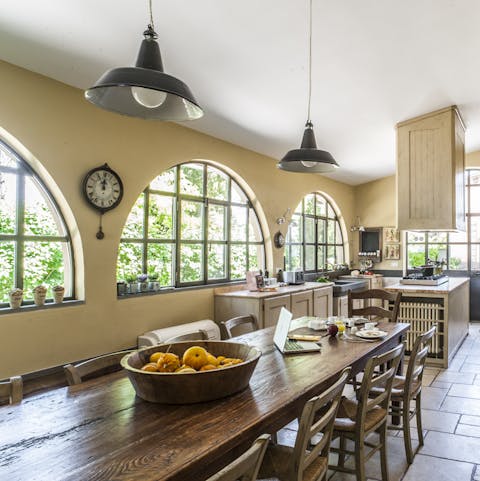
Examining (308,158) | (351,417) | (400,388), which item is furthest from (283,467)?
(308,158)

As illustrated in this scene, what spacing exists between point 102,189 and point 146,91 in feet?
7.06

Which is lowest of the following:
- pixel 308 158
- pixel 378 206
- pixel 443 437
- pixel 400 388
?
pixel 443 437

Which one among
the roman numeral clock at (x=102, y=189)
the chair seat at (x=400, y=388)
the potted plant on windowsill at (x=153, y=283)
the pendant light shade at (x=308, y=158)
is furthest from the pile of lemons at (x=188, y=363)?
the potted plant on windowsill at (x=153, y=283)

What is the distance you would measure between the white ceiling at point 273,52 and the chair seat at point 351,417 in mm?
2755

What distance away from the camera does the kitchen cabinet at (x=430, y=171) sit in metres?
5.80

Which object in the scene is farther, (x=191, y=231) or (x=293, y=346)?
(x=191, y=231)

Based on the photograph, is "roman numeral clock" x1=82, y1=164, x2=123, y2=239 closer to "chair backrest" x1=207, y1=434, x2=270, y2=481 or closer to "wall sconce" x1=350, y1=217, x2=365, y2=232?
"chair backrest" x1=207, y1=434, x2=270, y2=481

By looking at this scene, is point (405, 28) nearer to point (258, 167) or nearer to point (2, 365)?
point (258, 167)

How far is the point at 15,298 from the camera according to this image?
3287 mm

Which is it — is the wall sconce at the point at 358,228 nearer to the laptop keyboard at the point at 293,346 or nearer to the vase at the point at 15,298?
the laptop keyboard at the point at 293,346

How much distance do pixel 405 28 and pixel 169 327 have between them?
3547 mm

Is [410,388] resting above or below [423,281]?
below

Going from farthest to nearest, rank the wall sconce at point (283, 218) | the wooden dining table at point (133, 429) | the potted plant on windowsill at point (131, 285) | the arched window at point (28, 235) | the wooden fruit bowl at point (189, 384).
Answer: the wall sconce at point (283, 218) → the potted plant on windowsill at point (131, 285) → the arched window at point (28, 235) → the wooden fruit bowl at point (189, 384) → the wooden dining table at point (133, 429)

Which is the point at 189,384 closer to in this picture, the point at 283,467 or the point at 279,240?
the point at 283,467
